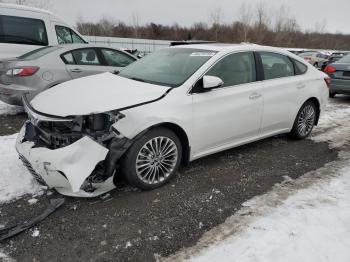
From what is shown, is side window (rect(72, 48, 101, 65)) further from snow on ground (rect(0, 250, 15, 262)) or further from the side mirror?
snow on ground (rect(0, 250, 15, 262))

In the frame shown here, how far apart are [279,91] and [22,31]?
5860 mm

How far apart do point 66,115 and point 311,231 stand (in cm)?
254

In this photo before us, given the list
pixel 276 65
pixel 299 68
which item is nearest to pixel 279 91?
pixel 276 65

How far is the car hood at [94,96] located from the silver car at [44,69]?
194 centimetres

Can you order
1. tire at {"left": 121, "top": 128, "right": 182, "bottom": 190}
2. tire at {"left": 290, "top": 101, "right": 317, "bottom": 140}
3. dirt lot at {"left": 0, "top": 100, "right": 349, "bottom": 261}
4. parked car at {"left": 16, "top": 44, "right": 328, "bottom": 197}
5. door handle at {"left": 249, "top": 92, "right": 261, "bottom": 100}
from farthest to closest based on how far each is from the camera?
tire at {"left": 290, "top": 101, "right": 317, "bottom": 140}, door handle at {"left": 249, "top": 92, "right": 261, "bottom": 100}, tire at {"left": 121, "top": 128, "right": 182, "bottom": 190}, parked car at {"left": 16, "top": 44, "right": 328, "bottom": 197}, dirt lot at {"left": 0, "top": 100, "right": 349, "bottom": 261}

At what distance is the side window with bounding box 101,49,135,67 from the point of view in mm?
6984

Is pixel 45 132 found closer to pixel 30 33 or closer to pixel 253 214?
pixel 253 214

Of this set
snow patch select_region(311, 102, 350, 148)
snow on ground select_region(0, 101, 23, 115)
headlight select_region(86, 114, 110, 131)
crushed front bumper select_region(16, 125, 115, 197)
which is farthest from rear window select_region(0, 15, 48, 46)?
snow patch select_region(311, 102, 350, 148)

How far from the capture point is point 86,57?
6641mm

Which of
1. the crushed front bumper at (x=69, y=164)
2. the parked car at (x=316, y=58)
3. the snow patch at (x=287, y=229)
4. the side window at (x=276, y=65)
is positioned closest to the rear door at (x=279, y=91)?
the side window at (x=276, y=65)

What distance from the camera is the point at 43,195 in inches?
135

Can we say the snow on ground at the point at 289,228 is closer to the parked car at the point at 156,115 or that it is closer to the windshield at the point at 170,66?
the parked car at the point at 156,115

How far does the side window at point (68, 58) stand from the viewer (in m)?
6.29

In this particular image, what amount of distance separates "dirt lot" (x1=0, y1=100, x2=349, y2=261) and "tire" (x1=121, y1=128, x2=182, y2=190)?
15cm
